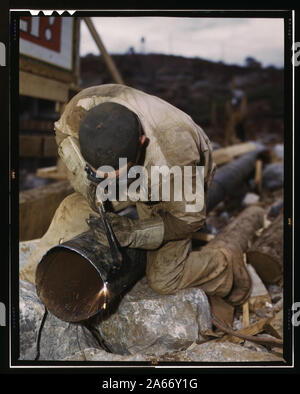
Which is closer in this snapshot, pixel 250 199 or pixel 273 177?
pixel 250 199

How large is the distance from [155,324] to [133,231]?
0.63 metres

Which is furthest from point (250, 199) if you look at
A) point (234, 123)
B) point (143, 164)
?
point (143, 164)

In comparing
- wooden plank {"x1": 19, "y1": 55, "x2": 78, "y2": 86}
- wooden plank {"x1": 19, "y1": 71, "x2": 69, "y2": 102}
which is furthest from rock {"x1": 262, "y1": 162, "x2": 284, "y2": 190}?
wooden plank {"x1": 19, "y1": 71, "x2": 69, "y2": 102}

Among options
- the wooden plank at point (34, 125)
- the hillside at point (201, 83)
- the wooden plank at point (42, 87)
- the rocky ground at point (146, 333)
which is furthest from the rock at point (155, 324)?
the hillside at point (201, 83)

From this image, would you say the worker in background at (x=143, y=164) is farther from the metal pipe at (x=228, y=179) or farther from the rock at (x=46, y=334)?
the metal pipe at (x=228, y=179)

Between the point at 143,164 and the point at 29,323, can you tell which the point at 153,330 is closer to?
the point at 29,323

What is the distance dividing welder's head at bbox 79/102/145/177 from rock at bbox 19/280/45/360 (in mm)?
953

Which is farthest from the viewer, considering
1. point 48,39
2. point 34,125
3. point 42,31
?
point 34,125

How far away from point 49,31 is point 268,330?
155 inches

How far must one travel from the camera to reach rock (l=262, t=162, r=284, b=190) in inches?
281

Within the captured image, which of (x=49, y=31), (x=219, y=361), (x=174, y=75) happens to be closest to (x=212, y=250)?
(x=219, y=361)

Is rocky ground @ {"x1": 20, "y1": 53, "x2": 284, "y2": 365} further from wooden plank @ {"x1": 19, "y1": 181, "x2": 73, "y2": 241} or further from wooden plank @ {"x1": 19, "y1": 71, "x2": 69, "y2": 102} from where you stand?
wooden plank @ {"x1": 19, "y1": 71, "x2": 69, "y2": 102}

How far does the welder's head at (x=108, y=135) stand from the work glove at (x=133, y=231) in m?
0.40

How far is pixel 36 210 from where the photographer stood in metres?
3.90
